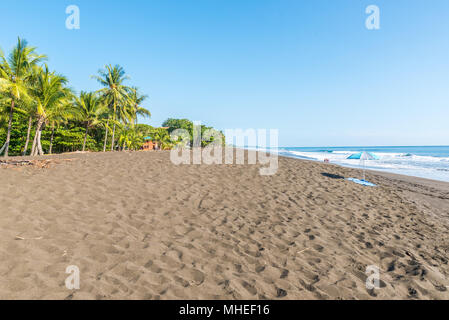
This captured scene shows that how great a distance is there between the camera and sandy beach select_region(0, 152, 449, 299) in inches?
120

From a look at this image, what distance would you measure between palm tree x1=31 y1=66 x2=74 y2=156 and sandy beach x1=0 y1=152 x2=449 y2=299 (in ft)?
45.4

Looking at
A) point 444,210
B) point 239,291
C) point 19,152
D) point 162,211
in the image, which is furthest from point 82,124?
Answer: point 444,210

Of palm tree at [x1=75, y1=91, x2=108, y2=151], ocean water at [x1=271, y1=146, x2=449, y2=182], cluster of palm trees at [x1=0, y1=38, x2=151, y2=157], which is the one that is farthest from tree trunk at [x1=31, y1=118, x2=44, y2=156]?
ocean water at [x1=271, y1=146, x2=449, y2=182]

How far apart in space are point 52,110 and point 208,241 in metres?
22.5

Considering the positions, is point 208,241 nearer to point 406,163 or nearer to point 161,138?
point 406,163

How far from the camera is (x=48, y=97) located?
1869 cm

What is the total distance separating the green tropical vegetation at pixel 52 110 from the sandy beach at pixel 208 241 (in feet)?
45.5

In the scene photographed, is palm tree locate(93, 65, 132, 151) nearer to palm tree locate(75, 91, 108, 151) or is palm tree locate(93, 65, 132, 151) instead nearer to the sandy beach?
palm tree locate(75, 91, 108, 151)

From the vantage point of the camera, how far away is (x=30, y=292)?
2723mm

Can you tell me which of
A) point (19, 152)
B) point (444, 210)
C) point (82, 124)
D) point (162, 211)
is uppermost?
point (82, 124)

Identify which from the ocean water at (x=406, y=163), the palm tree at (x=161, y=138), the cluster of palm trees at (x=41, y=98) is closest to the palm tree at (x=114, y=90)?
the cluster of palm trees at (x=41, y=98)

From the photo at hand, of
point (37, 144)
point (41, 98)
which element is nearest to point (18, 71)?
point (41, 98)

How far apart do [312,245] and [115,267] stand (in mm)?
3623
